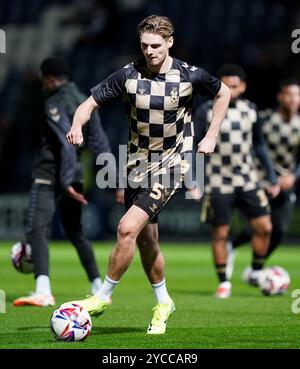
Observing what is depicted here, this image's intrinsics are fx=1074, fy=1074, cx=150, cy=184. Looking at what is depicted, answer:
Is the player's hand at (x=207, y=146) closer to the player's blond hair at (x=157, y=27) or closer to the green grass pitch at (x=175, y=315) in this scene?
the player's blond hair at (x=157, y=27)

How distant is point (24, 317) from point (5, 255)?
8701 mm

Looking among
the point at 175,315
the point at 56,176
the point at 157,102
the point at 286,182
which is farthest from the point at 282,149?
the point at 157,102

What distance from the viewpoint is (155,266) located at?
784cm

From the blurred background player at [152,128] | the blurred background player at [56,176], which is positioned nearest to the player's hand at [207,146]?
the blurred background player at [152,128]

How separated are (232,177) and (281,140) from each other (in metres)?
1.64

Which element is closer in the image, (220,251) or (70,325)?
(70,325)

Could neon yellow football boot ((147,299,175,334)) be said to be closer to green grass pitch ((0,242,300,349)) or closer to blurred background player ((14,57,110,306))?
green grass pitch ((0,242,300,349))

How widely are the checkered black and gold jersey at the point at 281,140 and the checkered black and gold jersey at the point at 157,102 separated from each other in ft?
16.2

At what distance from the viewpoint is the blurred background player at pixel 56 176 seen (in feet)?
31.7

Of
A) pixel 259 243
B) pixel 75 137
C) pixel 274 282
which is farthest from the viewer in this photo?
pixel 259 243

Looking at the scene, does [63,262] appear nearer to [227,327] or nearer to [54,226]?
[54,226]

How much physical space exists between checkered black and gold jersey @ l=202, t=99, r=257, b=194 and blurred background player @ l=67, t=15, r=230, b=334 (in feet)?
10.8

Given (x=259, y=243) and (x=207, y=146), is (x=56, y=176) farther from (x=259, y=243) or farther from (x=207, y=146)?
(x=207, y=146)

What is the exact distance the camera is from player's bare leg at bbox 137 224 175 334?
7.68 meters
